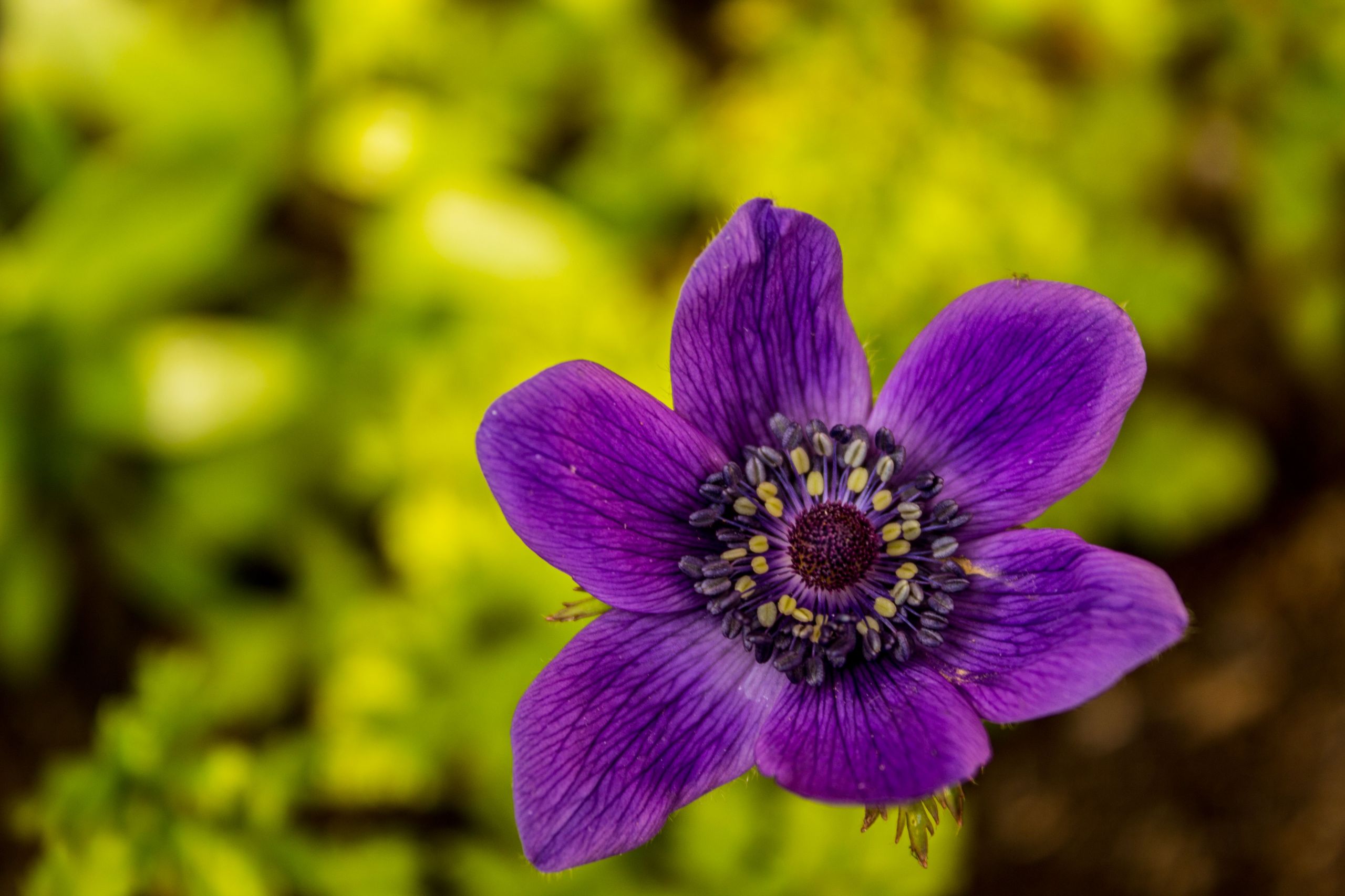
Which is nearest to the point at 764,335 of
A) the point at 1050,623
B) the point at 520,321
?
the point at 1050,623

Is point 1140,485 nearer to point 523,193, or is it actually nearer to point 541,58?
point 523,193

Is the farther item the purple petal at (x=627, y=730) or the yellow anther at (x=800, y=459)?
the yellow anther at (x=800, y=459)

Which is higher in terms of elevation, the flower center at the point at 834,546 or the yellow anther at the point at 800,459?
the yellow anther at the point at 800,459

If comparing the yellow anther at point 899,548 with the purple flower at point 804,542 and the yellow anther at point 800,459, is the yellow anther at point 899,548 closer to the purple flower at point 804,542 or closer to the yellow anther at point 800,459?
the purple flower at point 804,542

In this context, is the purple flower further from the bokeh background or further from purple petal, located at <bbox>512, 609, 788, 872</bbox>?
the bokeh background

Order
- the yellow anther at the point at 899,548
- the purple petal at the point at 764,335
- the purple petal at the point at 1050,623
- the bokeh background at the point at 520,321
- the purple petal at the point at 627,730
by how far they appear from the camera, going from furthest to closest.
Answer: the bokeh background at the point at 520,321 < the yellow anther at the point at 899,548 < the purple petal at the point at 764,335 < the purple petal at the point at 627,730 < the purple petal at the point at 1050,623

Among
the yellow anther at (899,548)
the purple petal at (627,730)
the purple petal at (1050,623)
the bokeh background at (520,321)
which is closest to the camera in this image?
the purple petal at (1050,623)

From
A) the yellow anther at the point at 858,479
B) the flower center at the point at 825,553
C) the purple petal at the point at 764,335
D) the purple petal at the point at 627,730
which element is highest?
the purple petal at the point at 764,335

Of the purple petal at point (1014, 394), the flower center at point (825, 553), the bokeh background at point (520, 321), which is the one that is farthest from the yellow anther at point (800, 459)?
the bokeh background at point (520, 321)

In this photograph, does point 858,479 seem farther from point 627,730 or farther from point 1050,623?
point 627,730
